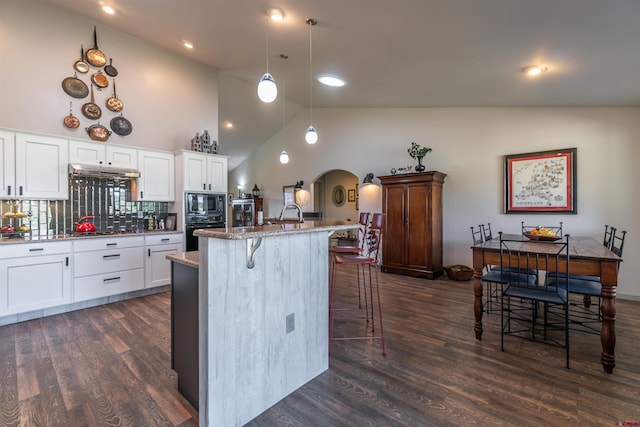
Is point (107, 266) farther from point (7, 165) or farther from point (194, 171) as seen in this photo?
point (194, 171)

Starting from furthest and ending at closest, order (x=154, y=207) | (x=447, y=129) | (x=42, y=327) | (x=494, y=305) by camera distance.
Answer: (x=447, y=129), (x=154, y=207), (x=494, y=305), (x=42, y=327)

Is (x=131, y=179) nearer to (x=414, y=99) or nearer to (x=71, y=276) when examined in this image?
(x=71, y=276)

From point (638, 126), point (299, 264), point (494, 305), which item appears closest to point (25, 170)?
point (299, 264)

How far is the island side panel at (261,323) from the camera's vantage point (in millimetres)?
1527

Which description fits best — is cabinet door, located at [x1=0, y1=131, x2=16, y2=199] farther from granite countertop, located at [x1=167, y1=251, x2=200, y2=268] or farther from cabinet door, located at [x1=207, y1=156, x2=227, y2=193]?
granite countertop, located at [x1=167, y1=251, x2=200, y2=268]

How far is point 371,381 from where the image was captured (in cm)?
206

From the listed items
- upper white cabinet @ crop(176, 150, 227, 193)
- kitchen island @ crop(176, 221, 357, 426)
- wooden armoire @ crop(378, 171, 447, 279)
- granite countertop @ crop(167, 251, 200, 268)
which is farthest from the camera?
wooden armoire @ crop(378, 171, 447, 279)

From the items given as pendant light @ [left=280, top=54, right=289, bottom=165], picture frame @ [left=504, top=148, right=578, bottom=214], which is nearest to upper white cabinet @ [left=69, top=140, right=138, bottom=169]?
pendant light @ [left=280, top=54, right=289, bottom=165]

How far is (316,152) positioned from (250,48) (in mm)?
3344

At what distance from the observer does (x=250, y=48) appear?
13.8 feet

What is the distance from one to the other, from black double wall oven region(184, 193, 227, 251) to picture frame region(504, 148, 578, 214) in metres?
4.74

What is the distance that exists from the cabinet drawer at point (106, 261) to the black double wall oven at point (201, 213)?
737mm

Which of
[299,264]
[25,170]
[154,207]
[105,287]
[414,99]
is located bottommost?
[105,287]

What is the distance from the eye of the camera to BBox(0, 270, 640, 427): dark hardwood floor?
1714 millimetres
